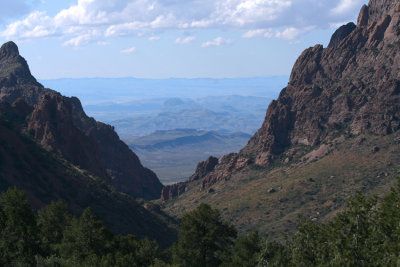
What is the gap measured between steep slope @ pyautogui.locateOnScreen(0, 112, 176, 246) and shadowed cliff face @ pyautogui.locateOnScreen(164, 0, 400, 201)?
55.6 m

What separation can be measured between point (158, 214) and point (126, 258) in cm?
6691

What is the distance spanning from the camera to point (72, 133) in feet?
427

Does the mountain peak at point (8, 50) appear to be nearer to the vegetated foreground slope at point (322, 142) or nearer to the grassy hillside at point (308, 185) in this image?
the vegetated foreground slope at point (322, 142)

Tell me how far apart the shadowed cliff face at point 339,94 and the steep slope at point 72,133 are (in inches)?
594

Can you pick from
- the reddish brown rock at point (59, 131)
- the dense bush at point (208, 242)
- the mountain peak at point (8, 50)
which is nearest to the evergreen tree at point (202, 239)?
the dense bush at point (208, 242)

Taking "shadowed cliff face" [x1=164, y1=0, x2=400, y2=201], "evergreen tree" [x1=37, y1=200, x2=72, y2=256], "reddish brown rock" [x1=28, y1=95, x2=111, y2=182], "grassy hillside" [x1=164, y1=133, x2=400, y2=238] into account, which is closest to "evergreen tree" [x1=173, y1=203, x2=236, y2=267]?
"evergreen tree" [x1=37, y1=200, x2=72, y2=256]

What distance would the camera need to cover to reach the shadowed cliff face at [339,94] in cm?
14175

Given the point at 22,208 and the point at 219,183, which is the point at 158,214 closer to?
the point at 219,183

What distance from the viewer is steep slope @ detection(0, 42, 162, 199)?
12638 centimetres

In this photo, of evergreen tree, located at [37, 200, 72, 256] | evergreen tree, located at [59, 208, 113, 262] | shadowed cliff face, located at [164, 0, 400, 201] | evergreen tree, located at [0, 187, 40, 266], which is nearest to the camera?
evergreen tree, located at [0, 187, 40, 266]

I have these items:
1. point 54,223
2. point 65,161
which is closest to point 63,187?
point 65,161

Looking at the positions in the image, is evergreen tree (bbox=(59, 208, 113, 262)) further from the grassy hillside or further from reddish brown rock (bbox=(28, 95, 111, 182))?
reddish brown rock (bbox=(28, 95, 111, 182))

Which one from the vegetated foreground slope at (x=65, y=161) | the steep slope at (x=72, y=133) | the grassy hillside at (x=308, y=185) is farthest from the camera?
the steep slope at (x=72, y=133)

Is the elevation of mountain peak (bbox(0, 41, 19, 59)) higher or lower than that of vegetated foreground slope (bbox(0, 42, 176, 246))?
higher
